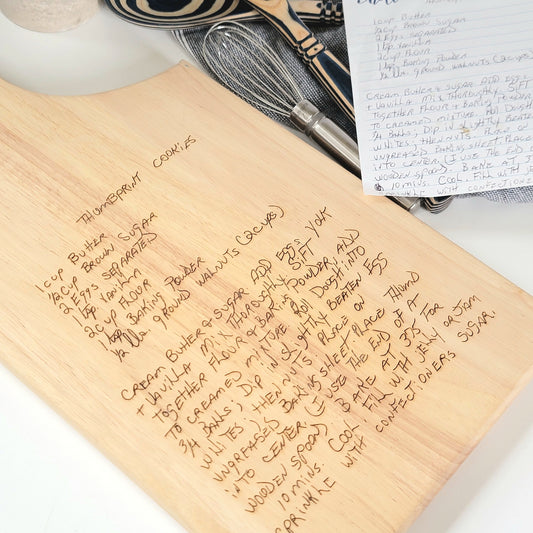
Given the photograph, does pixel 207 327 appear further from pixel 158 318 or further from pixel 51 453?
pixel 51 453

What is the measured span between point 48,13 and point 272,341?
0.39m

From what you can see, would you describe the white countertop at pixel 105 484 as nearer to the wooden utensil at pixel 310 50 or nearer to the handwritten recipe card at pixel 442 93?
the handwritten recipe card at pixel 442 93

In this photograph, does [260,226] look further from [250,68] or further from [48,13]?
[48,13]

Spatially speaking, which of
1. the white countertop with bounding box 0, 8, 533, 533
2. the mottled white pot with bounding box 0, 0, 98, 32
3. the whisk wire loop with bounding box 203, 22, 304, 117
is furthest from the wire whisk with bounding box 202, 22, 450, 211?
the white countertop with bounding box 0, 8, 533, 533

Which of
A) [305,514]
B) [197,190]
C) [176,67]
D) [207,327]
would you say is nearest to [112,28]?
[176,67]

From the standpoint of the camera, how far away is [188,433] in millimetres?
462

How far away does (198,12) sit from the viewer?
63cm

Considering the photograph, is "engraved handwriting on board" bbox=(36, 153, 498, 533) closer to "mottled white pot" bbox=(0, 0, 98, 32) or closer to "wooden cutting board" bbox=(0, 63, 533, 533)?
"wooden cutting board" bbox=(0, 63, 533, 533)

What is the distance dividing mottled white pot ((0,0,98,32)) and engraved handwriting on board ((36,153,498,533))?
255 mm

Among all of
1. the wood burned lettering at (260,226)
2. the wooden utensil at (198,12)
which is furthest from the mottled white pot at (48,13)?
the wood burned lettering at (260,226)

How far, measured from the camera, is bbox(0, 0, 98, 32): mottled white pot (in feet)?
2.06

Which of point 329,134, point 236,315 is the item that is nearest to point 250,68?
point 329,134

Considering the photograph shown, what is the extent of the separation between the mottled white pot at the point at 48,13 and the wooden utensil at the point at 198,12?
0.10 ft

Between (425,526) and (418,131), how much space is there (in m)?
0.33
